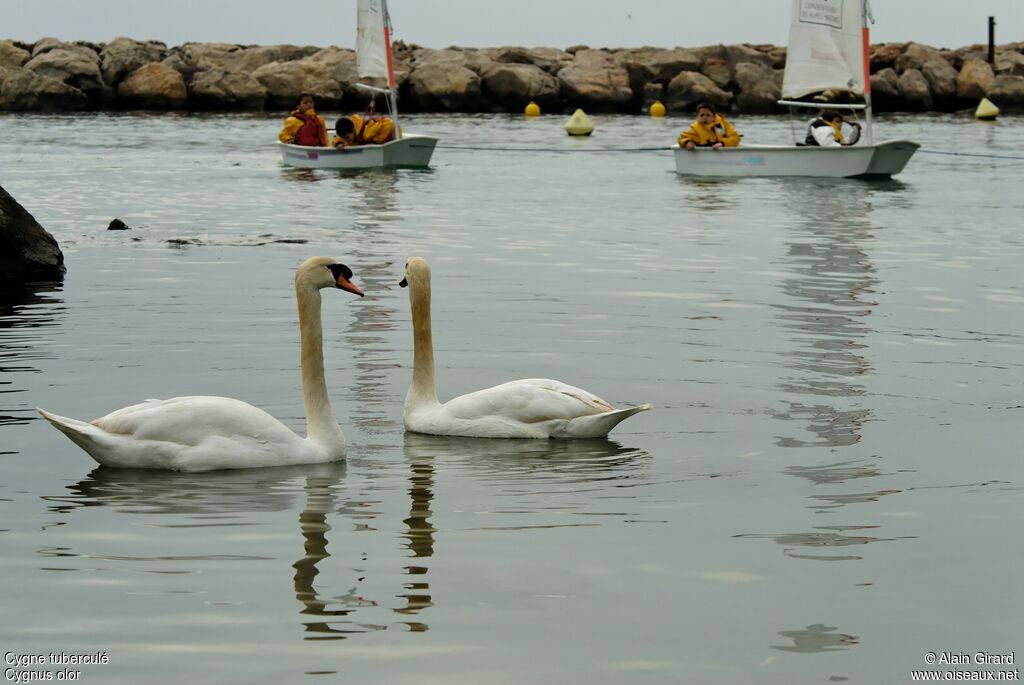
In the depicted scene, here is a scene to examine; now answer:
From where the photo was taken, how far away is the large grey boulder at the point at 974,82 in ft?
198

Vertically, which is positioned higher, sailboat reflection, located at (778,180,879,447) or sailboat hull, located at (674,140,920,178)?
sailboat hull, located at (674,140,920,178)

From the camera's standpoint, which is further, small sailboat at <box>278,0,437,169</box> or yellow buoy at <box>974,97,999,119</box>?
yellow buoy at <box>974,97,999,119</box>

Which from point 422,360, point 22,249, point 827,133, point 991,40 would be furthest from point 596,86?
point 422,360

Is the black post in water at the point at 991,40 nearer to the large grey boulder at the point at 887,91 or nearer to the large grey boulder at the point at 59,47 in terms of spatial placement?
the large grey boulder at the point at 887,91

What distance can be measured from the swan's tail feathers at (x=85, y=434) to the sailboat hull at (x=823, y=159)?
855 inches

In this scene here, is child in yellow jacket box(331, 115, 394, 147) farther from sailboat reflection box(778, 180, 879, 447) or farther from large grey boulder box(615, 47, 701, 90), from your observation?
large grey boulder box(615, 47, 701, 90)

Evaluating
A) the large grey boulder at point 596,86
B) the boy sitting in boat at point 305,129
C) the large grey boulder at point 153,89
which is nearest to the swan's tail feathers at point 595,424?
the boy sitting in boat at point 305,129

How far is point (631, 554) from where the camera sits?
6109 mm

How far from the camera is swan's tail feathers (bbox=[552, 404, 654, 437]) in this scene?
8.13m

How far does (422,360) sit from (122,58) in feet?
190

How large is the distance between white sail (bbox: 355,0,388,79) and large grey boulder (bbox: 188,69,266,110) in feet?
89.5

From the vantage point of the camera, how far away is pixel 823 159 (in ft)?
93.2

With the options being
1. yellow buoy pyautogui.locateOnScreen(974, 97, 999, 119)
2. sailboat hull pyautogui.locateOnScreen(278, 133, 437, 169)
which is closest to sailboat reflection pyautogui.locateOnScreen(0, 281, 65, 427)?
sailboat hull pyautogui.locateOnScreen(278, 133, 437, 169)

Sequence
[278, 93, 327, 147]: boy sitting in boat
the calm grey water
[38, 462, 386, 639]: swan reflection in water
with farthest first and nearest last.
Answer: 1. [278, 93, 327, 147]: boy sitting in boat
2. [38, 462, 386, 639]: swan reflection in water
3. the calm grey water
